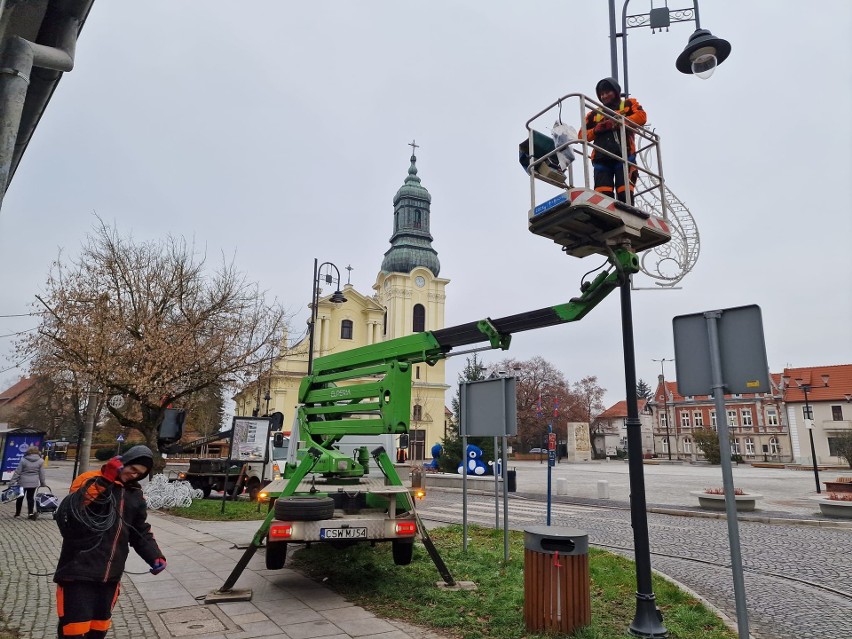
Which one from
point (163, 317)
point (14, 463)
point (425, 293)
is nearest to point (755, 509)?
point (163, 317)

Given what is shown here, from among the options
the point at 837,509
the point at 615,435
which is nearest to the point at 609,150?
the point at 837,509

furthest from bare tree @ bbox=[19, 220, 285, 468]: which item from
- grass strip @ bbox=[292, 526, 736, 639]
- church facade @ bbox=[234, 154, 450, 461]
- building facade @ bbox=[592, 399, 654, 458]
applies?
building facade @ bbox=[592, 399, 654, 458]

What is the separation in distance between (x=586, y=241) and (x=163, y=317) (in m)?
16.7

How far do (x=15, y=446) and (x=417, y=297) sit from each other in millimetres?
38105

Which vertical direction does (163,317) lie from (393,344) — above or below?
above

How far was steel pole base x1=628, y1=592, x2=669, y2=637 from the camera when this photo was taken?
4980 mm

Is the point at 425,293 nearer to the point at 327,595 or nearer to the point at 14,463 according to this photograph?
the point at 14,463

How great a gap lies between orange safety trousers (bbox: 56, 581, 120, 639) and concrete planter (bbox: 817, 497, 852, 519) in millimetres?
16241

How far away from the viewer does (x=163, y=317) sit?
18.4 metres

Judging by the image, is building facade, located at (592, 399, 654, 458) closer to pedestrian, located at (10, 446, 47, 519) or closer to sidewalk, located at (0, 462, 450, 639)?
pedestrian, located at (10, 446, 47, 519)

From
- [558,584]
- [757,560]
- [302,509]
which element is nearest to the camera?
[558,584]

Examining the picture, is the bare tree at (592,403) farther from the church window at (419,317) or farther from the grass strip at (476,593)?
the grass strip at (476,593)

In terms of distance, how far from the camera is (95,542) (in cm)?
388

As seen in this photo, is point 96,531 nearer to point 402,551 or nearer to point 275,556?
point 275,556
